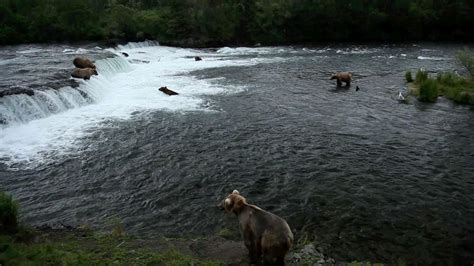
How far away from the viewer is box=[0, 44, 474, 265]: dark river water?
39.6 feet

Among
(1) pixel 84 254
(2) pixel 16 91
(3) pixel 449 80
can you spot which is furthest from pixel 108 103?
(3) pixel 449 80

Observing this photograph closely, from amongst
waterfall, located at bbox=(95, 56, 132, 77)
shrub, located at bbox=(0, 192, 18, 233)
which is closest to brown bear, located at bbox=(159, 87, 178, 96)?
waterfall, located at bbox=(95, 56, 132, 77)

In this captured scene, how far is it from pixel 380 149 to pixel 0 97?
18.9 metres

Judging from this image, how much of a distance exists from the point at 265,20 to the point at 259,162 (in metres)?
54.7

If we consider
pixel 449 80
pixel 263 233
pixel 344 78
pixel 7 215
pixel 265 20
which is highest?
pixel 265 20

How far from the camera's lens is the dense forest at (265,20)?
2459 inches

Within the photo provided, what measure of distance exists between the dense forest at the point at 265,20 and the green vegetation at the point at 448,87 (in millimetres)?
37454

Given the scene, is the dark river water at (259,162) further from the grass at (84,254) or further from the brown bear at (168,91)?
the grass at (84,254)

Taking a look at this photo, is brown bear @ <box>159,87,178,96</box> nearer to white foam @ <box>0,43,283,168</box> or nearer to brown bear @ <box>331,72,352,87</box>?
white foam @ <box>0,43,283,168</box>

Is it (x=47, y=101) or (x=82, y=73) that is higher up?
(x=82, y=73)

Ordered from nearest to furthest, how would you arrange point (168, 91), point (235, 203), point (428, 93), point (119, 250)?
point (235, 203)
point (119, 250)
point (428, 93)
point (168, 91)

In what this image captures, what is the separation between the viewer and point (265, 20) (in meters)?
67.9

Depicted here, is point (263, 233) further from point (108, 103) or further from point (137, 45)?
point (137, 45)

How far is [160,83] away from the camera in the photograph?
32469mm
